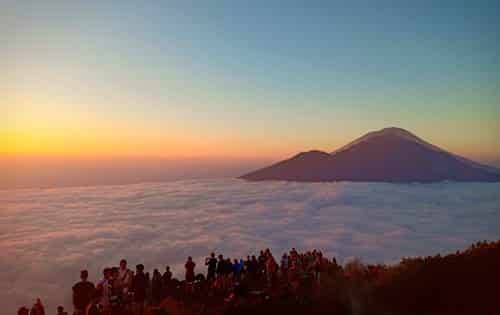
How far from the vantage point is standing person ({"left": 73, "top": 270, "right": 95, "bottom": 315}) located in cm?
1191

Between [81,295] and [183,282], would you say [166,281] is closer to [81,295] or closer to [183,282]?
[183,282]

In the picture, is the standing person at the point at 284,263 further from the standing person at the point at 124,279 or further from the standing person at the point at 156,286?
the standing person at the point at 124,279

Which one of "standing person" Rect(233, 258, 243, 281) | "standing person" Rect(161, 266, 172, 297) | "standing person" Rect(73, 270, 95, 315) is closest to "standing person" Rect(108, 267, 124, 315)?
"standing person" Rect(73, 270, 95, 315)

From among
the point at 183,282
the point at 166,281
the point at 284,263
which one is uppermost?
the point at 284,263

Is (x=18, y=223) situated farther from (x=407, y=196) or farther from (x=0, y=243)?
(x=407, y=196)

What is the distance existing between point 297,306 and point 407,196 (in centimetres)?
14037

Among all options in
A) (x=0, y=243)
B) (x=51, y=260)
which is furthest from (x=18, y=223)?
(x=51, y=260)

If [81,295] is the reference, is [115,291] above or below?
below

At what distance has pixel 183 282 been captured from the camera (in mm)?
16609

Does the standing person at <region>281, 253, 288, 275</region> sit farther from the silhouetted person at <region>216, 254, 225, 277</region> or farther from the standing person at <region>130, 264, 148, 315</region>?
the standing person at <region>130, 264, 148, 315</region>

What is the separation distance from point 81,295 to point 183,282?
5.20 m

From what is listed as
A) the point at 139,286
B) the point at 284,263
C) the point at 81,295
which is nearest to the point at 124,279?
the point at 139,286

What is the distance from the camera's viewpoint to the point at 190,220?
89312mm

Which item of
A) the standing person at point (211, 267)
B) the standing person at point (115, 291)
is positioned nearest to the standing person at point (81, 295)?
the standing person at point (115, 291)
